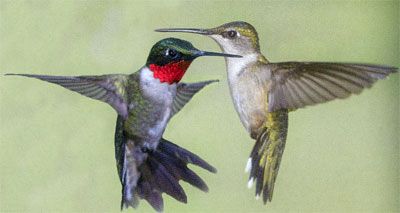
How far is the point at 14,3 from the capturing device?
159 centimetres

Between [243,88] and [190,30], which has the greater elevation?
[190,30]

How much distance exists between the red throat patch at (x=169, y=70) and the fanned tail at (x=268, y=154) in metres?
0.24

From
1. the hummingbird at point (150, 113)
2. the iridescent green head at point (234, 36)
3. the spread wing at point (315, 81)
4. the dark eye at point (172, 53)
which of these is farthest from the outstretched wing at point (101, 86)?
the spread wing at point (315, 81)

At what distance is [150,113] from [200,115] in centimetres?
22

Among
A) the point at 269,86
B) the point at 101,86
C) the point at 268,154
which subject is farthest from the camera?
the point at 268,154

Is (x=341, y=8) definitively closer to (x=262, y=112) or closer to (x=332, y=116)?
(x=332, y=116)

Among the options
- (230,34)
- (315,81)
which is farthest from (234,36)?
(315,81)

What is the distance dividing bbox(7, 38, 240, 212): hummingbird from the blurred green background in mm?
32

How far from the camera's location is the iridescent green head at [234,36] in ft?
5.23

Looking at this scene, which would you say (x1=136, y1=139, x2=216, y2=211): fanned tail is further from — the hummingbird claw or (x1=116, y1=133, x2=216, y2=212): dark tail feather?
the hummingbird claw

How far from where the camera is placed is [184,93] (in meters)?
1.64

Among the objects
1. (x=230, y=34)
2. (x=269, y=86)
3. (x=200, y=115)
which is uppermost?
(x=230, y=34)

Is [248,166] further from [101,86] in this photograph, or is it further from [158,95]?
[101,86]

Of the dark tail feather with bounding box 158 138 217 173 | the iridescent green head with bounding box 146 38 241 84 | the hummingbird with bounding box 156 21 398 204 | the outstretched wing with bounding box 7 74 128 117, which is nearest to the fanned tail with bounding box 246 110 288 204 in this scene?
the hummingbird with bounding box 156 21 398 204
